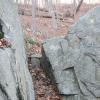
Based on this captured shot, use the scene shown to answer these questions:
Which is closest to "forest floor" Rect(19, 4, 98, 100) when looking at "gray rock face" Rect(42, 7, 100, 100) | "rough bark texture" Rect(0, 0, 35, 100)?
"gray rock face" Rect(42, 7, 100, 100)

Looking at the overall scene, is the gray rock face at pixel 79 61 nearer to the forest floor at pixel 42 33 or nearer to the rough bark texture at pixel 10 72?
the forest floor at pixel 42 33

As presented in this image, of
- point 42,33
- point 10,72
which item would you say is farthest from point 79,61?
point 10,72

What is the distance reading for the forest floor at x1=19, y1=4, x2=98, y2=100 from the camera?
900 cm

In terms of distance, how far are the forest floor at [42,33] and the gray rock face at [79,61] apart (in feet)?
1.10

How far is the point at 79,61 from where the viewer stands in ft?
28.8

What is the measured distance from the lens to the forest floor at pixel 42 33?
9.00 metres

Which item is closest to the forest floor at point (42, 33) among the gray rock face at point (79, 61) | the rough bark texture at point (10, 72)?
the gray rock face at point (79, 61)

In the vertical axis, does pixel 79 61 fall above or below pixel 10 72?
below

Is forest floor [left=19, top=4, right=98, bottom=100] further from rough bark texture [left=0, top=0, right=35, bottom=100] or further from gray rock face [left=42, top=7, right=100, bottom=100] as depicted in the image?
rough bark texture [left=0, top=0, right=35, bottom=100]

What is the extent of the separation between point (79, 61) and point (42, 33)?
318 centimetres

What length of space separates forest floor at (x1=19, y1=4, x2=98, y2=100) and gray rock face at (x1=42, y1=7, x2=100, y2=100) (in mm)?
335

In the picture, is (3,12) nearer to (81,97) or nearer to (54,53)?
(54,53)

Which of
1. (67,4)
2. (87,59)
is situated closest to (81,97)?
(87,59)

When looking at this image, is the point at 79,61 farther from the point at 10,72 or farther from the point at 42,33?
the point at 10,72
